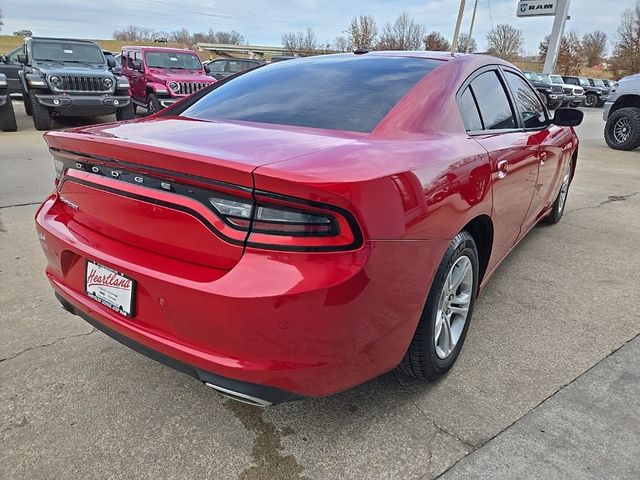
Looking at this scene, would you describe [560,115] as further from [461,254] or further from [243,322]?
[243,322]

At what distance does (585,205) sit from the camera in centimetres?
625

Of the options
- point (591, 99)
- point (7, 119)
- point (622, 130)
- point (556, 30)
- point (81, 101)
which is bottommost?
point (7, 119)

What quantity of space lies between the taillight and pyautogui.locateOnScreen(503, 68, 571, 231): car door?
220 centimetres

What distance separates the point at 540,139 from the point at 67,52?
11088 mm

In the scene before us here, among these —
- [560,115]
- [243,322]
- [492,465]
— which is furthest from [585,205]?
[243,322]

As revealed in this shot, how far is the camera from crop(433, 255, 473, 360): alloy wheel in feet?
7.55

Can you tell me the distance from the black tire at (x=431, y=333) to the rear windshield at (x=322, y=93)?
649 mm

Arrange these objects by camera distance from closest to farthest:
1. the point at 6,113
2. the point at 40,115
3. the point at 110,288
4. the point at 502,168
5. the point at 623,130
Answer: the point at 110,288, the point at 502,168, the point at 6,113, the point at 40,115, the point at 623,130

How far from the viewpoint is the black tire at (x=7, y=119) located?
1016 cm

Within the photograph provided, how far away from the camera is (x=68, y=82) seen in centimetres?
1023

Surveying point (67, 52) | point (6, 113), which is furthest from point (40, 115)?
point (67, 52)

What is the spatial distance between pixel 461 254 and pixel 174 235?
1268 millimetres

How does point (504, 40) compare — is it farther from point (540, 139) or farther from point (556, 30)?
point (540, 139)

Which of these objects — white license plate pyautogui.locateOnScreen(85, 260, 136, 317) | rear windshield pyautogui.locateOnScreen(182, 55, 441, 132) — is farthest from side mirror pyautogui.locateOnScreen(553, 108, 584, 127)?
white license plate pyautogui.locateOnScreen(85, 260, 136, 317)
